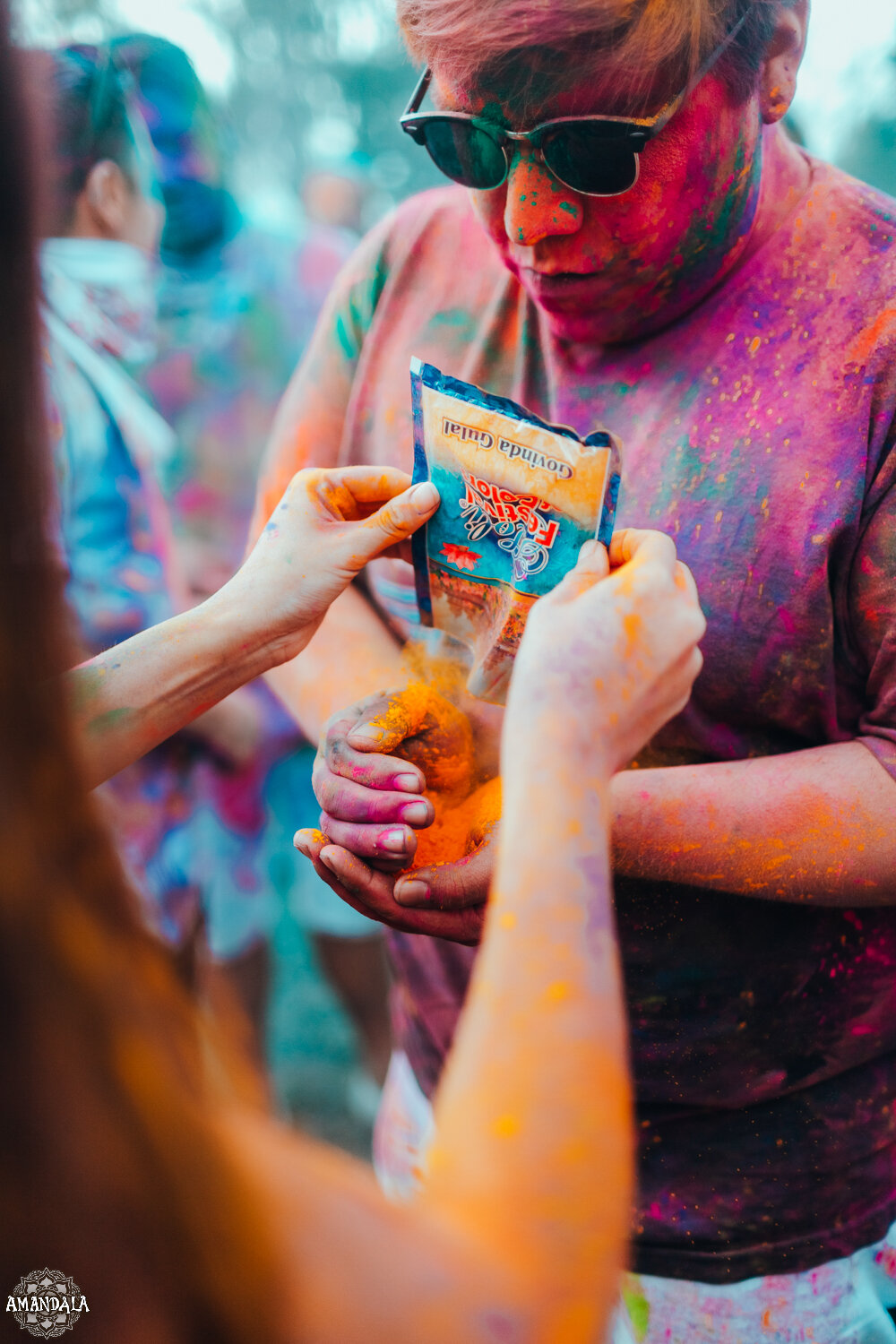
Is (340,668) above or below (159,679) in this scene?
below

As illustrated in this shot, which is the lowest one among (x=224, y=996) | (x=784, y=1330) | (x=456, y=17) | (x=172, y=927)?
(x=224, y=996)

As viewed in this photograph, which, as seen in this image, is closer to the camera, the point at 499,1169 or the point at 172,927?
the point at 499,1169

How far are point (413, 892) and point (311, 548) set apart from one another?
1.63ft

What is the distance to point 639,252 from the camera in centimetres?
118

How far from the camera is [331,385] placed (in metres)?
1.63

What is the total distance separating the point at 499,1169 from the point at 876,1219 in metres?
1.10

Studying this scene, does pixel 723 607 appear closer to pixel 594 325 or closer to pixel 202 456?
pixel 594 325

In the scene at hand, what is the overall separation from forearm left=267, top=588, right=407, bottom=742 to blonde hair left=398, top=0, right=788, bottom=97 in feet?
2.64

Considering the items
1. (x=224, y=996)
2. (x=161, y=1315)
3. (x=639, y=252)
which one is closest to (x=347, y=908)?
(x=224, y=996)

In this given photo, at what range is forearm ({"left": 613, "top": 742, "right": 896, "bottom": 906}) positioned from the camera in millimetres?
1147

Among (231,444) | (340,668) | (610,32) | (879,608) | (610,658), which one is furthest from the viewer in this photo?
(231,444)

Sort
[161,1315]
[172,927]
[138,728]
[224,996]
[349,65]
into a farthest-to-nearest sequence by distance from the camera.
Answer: [349,65], [224,996], [172,927], [138,728], [161,1315]

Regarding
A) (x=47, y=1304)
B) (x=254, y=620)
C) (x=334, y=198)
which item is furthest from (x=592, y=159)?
(x=334, y=198)

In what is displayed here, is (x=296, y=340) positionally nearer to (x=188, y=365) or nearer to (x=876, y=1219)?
(x=188, y=365)
